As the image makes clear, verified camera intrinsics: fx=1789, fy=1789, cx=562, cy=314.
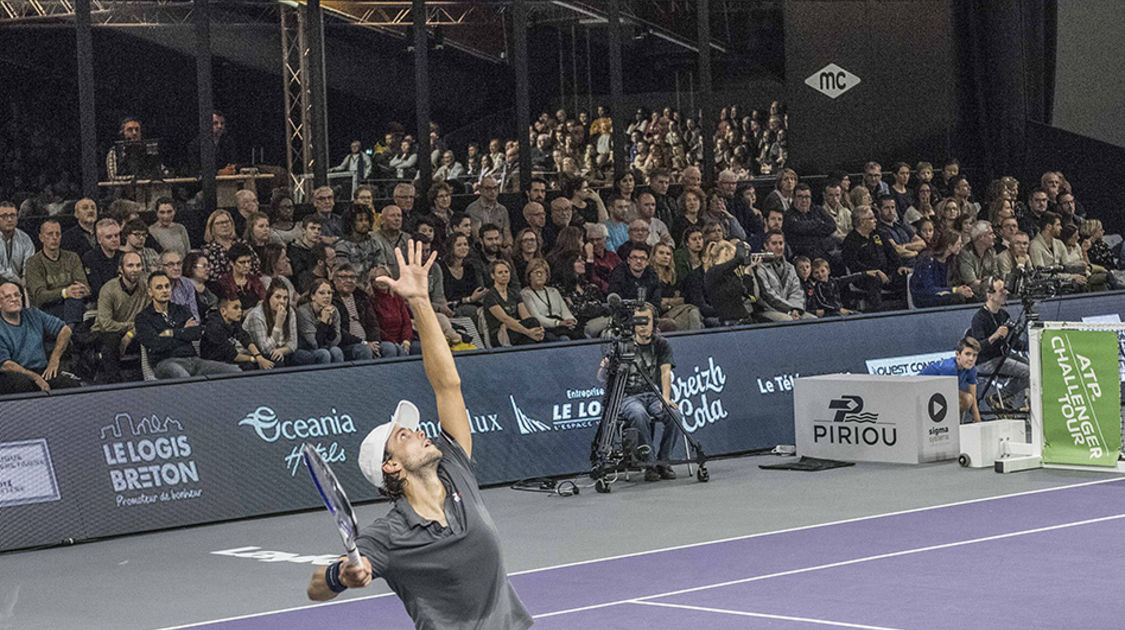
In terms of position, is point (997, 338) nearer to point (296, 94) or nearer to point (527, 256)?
point (527, 256)

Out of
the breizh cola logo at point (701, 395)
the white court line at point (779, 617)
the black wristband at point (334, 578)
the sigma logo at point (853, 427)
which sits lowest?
the white court line at point (779, 617)

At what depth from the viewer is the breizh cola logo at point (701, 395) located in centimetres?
1745

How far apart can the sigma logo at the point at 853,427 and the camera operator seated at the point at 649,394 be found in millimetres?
1747

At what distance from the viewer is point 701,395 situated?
17.7 metres

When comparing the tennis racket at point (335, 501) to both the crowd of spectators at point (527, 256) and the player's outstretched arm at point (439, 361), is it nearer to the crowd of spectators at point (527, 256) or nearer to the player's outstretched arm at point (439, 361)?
the player's outstretched arm at point (439, 361)

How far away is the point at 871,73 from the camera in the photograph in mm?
28078

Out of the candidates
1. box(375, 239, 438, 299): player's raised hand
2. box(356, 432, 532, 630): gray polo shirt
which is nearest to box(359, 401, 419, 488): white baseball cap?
box(356, 432, 532, 630): gray polo shirt

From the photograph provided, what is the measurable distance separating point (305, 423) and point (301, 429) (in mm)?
61

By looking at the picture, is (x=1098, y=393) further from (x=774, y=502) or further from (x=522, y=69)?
(x=522, y=69)

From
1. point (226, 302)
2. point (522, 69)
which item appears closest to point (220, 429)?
point (226, 302)

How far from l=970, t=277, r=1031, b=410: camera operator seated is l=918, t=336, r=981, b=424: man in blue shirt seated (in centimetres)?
92

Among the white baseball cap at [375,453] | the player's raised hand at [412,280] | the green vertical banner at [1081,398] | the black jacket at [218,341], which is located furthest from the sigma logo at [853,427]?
the white baseball cap at [375,453]

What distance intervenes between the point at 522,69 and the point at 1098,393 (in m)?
10.6

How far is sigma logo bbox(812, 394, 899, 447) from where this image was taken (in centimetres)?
1714
